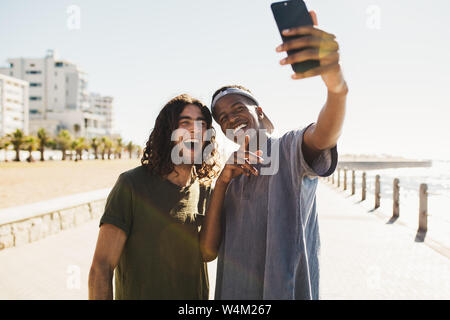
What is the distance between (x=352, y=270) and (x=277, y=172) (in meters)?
4.36

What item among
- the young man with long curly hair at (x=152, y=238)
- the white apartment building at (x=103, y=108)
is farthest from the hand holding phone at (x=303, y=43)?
the white apartment building at (x=103, y=108)

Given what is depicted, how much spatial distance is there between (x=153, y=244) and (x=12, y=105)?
339 feet

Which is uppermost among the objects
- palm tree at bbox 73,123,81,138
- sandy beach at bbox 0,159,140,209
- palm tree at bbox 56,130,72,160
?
palm tree at bbox 73,123,81,138

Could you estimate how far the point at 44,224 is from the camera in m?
6.91

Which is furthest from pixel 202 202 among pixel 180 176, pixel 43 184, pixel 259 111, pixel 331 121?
pixel 43 184

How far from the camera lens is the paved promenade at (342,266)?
429 centimetres

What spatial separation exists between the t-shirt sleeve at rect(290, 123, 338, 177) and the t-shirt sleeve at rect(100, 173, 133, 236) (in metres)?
0.90

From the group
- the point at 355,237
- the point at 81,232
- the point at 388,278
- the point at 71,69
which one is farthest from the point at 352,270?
the point at 71,69

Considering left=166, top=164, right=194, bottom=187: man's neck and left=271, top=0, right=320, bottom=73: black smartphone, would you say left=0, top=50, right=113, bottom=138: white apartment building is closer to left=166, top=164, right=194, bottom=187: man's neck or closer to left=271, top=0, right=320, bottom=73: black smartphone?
left=166, top=164, right=194, bottom=187: man's neck

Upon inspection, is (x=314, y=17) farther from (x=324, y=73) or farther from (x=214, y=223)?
(x=214, y=223)

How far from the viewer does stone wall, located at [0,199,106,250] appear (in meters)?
6.02

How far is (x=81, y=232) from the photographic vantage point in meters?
7.59

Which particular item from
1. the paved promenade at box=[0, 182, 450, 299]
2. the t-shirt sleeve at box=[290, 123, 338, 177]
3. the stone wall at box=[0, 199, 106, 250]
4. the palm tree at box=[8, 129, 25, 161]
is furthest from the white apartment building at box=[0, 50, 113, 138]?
the t-shirt sleeve at box=[290, 123, 338, 177]
